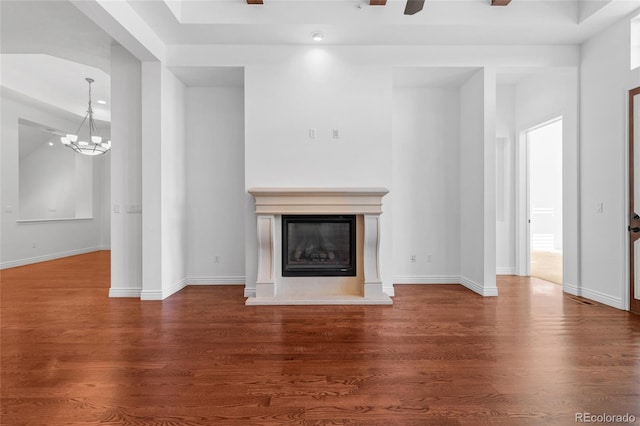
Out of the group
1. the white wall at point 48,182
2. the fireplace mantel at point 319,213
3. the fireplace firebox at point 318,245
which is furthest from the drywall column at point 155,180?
the white wall at point 48,182

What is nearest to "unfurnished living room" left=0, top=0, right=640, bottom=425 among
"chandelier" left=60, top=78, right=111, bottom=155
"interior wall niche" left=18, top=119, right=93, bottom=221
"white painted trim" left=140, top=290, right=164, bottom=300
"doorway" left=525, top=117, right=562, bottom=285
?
"white painted trim" left=140, top=290, right=164, bottom=300

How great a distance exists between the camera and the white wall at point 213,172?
4.57m

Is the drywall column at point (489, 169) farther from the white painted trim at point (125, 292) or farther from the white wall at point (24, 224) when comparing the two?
the white wall at point (24, 224)

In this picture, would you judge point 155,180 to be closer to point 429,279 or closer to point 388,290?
point 388,290

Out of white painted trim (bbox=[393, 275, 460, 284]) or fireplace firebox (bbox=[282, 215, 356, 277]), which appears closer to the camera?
fireplace firebox (bbox=[282, 215, 356, 277])

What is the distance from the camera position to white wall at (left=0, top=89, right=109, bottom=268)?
233 inches

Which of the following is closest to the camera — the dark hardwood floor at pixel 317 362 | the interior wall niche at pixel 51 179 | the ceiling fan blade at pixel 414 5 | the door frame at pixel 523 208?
the dark hardwood floor at pixel 317 362

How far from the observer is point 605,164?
144 inches

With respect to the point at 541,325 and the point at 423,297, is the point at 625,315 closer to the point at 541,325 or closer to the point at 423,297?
the point at 541,325

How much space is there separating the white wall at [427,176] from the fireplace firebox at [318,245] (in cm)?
101

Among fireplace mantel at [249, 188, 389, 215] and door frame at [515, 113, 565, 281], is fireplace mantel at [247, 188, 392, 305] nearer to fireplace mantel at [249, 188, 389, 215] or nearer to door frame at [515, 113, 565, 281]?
fireplace mantel at [249, 188, 389, 215]

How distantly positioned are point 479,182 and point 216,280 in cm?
355

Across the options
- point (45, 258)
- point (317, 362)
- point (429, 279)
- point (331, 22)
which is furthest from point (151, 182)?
point (45, 258)

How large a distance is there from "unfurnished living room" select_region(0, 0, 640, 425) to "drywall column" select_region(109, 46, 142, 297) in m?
0.03
